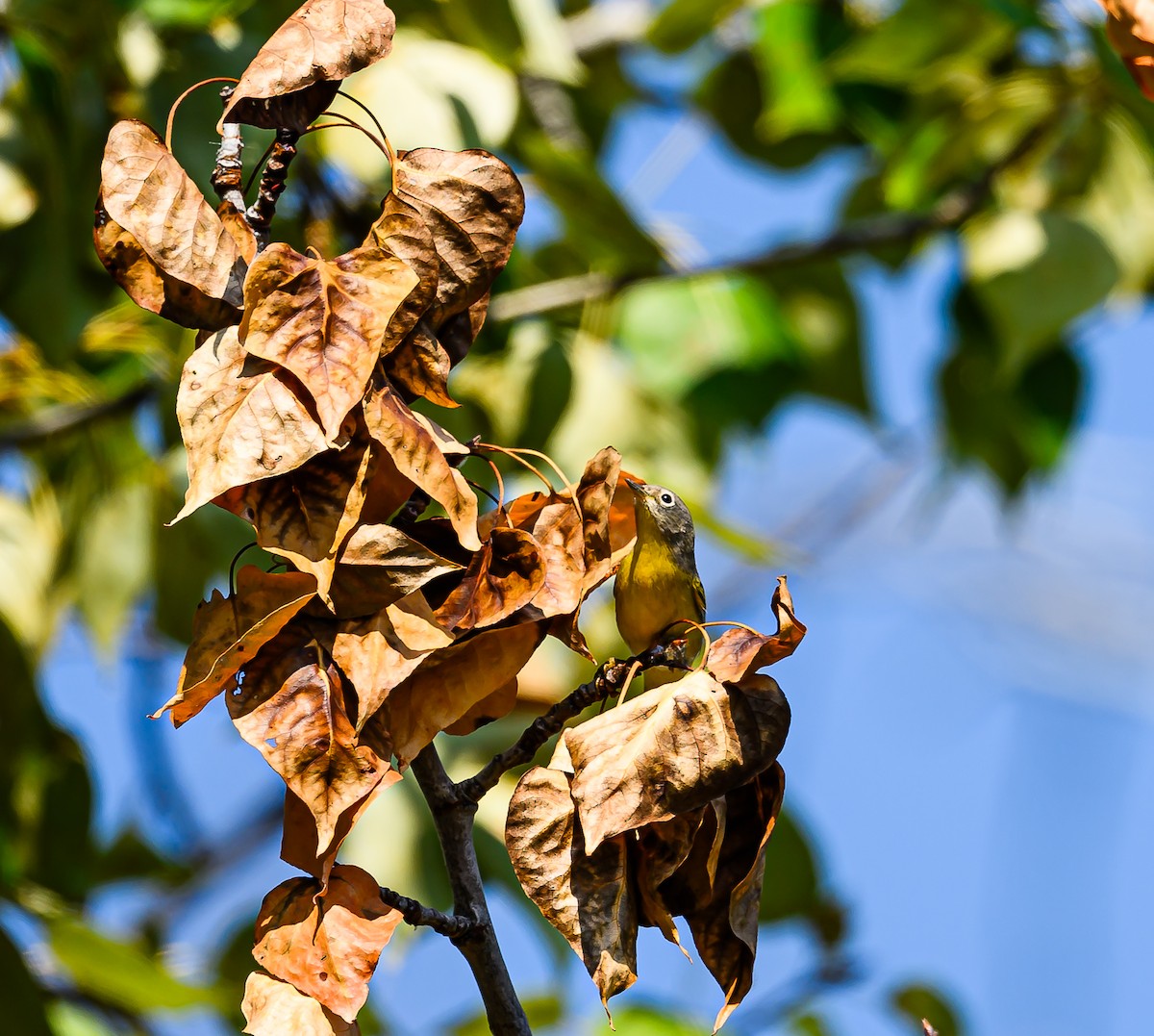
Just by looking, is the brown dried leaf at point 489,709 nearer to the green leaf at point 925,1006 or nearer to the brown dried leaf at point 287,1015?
the brown dried leaf at point 287,1015

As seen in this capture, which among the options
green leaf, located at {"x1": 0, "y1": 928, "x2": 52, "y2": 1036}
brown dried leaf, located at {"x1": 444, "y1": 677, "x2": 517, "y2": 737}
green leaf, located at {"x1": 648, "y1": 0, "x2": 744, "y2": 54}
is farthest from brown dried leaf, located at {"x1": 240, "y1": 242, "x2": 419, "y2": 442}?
green leaf, located at {"x1": 648, "y1": 0, "x2": 744, "y2": 54}

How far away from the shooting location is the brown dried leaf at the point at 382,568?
0.43 m

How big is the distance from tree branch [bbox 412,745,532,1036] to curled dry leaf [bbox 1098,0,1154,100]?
1.41 ft

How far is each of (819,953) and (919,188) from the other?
94 centimetres

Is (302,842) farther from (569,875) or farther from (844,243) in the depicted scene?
(844,243)

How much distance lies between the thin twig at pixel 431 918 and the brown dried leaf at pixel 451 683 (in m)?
0.05

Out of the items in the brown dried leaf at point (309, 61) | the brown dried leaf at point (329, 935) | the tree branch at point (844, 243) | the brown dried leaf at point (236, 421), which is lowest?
the tree branch at point (844, 243)

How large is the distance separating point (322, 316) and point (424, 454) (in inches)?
2.2

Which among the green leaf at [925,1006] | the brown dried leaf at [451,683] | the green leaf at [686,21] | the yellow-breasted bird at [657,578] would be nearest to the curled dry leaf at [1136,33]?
the yellow-breasted bird at [657,578]

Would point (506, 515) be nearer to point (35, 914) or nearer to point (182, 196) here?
point (182, 196)

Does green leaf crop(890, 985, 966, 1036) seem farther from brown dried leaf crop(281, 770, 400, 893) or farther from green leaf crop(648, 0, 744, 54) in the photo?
brown dried leaf crop(281, 770, 400, 893)

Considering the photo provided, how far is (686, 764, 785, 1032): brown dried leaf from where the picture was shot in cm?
47

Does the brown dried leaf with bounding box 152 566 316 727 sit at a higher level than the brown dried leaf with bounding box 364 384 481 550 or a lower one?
lower

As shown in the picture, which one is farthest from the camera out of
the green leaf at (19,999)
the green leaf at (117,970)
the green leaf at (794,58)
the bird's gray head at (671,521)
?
the green leaf at (794,58)
